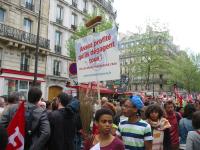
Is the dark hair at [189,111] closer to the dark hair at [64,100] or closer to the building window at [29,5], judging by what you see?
the dark hair at [64,100]

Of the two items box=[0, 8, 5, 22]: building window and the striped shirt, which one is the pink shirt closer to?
the striped shirt

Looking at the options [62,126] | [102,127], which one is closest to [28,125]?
[62,126]

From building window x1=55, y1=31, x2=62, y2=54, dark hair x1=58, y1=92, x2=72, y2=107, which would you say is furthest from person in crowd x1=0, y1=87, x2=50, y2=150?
building window x1=55, y1=31, x2=62, y2=54

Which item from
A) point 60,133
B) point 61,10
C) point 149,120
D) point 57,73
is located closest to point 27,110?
point 60,133

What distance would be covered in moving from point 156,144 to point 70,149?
4.56 ft

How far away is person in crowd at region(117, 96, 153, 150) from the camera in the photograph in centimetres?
401

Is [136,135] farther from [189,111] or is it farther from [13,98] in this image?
[13,98]

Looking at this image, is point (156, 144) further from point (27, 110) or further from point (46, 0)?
point (46, 0)

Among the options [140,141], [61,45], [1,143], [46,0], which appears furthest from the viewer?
[61,45]

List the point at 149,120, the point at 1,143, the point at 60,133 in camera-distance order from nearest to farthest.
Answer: the point at 1,143 → the point at 60,133 → the point at 149,120

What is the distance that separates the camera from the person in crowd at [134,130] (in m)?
4.01

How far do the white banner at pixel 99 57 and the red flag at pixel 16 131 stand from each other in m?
2.12

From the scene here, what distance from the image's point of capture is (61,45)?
31.0 m

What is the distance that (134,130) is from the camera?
4.05m
